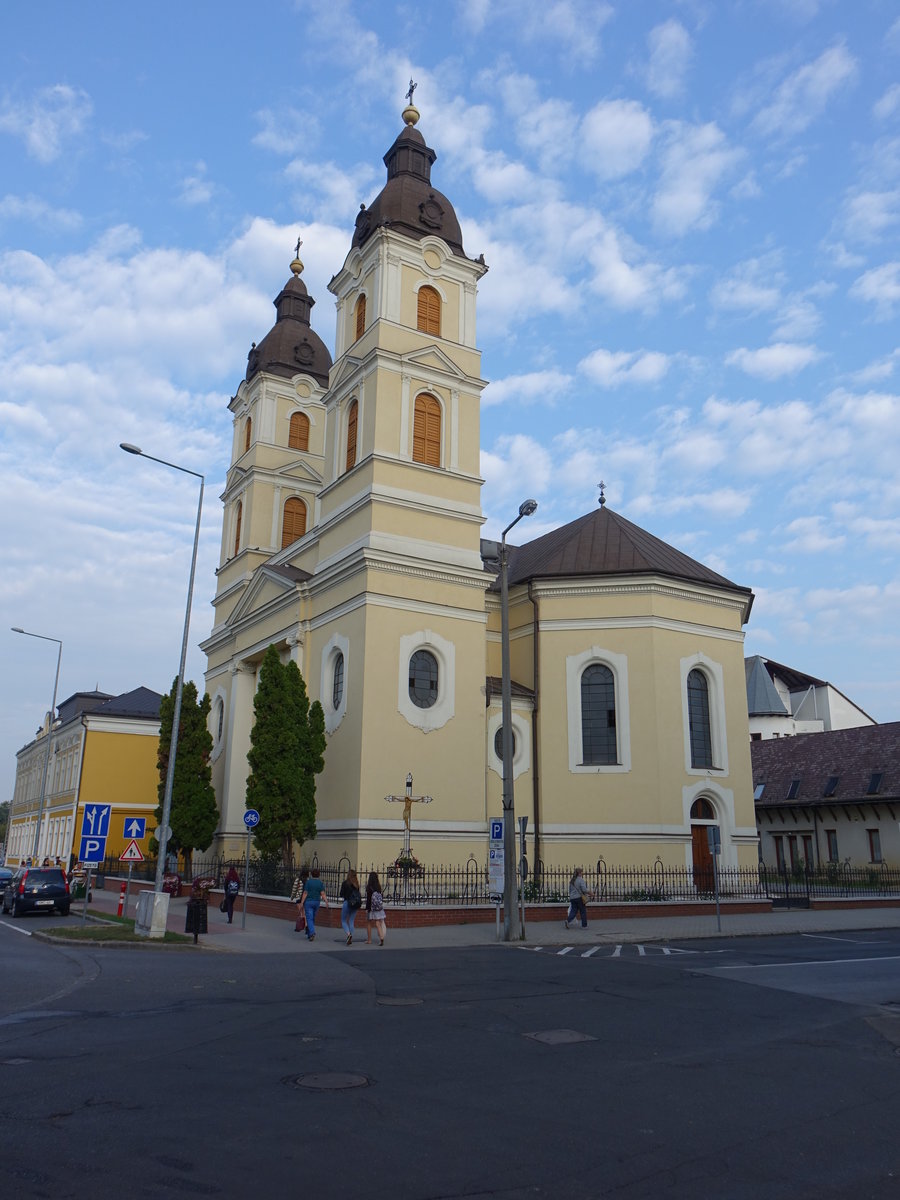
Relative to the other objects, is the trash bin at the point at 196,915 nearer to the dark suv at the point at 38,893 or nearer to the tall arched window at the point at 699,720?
the dark suv at the point at 38,893

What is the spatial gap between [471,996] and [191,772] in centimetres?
A: 2482

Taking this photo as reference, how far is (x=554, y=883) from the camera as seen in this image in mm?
28750

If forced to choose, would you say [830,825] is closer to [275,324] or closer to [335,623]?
[335,623]

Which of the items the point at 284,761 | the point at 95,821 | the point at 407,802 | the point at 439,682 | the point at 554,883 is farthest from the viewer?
the point at 439,682

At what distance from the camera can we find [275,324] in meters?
44.5

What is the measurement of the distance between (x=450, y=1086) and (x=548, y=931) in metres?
15.2

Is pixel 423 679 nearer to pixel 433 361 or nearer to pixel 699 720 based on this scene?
pixel 699 720

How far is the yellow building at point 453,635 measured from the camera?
28.4 meters

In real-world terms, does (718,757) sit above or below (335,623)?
below

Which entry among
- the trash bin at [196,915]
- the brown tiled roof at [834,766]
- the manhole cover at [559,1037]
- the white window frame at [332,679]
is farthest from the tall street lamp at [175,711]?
the brown tiled roof at [834,766]

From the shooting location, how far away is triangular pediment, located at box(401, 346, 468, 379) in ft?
103

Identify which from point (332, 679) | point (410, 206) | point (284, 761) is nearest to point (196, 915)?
point (284, 761)

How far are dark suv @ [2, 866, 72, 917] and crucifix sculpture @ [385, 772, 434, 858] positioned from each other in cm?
1029

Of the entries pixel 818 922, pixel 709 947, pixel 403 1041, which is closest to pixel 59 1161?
pixel 403 1041
